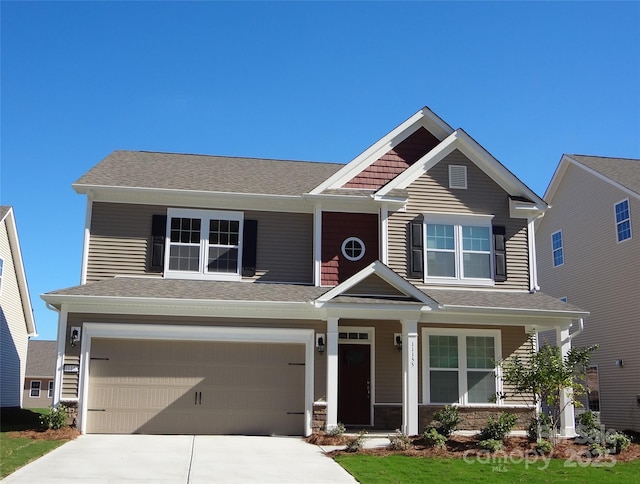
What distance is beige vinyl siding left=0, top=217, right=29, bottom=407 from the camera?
24.5 metres

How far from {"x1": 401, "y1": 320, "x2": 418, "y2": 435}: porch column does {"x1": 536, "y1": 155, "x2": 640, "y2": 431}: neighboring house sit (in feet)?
28.4

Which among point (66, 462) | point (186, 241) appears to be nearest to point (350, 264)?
point (186, 241)

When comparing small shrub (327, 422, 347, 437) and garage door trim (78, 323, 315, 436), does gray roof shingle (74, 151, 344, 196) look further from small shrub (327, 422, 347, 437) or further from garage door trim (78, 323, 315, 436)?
small shrub (327, 422, 347, 437)

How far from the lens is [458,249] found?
59.9 feet

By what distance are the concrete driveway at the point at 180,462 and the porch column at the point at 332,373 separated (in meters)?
0.84

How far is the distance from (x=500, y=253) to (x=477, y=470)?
25.5 feet

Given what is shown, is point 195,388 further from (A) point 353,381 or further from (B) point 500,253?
(B) point 500,253

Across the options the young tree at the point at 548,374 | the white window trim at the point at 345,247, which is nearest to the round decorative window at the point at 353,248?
the white window trim at the point at 345,247

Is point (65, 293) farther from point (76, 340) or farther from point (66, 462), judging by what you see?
point (66, 462)

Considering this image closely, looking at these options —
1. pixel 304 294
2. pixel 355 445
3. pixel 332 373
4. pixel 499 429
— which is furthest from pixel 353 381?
pixel 499 429

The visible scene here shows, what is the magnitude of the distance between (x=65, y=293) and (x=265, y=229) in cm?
528

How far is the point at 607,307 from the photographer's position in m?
22.1

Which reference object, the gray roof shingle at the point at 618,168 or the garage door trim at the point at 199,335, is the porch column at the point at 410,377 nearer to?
the garage door trim at the point at 199,335

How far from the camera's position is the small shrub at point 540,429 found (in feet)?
46.1
